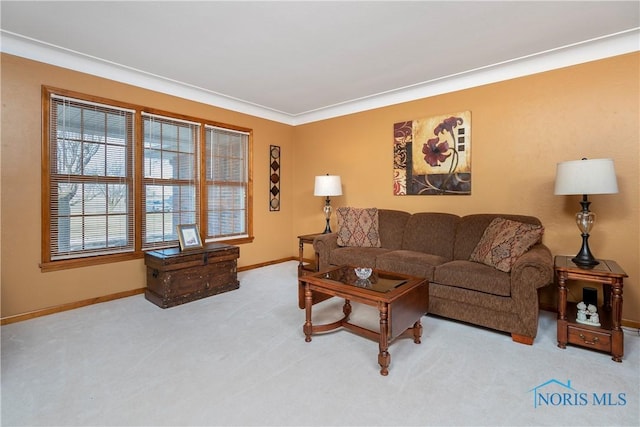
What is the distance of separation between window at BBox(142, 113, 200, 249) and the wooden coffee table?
2270 millimetres

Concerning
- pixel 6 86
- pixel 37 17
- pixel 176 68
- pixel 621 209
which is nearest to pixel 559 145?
pixel 621 209

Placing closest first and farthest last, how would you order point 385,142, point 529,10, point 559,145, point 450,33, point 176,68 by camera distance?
point 529,10 < point 450,33 < point 559,145 < point 176,68 < point 385,142

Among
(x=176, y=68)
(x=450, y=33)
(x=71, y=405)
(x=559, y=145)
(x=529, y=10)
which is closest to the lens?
(x=71, y=405)

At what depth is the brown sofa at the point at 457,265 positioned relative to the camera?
96.3 inches

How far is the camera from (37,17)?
8.05 feet

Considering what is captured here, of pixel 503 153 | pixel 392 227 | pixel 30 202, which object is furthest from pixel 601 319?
pixel 30 202

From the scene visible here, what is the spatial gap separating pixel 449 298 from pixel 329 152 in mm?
2958

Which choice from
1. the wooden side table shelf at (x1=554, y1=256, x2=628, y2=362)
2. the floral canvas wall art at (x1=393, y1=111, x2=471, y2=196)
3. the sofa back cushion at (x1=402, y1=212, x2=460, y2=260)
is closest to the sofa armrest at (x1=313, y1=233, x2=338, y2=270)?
the sofa back cushion at (x1=402, y1=212, x2=460, y2=260)

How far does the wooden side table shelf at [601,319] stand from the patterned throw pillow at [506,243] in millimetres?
273

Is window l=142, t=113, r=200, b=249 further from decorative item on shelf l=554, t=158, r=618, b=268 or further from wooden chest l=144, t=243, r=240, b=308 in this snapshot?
decorative item on shelf l=554, t=158, r=618, b=268

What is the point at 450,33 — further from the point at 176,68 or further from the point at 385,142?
the point at 176,68

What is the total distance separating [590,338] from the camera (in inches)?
91.5

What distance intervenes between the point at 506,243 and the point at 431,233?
928mm

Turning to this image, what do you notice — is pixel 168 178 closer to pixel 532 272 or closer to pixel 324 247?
pixel 324 247
